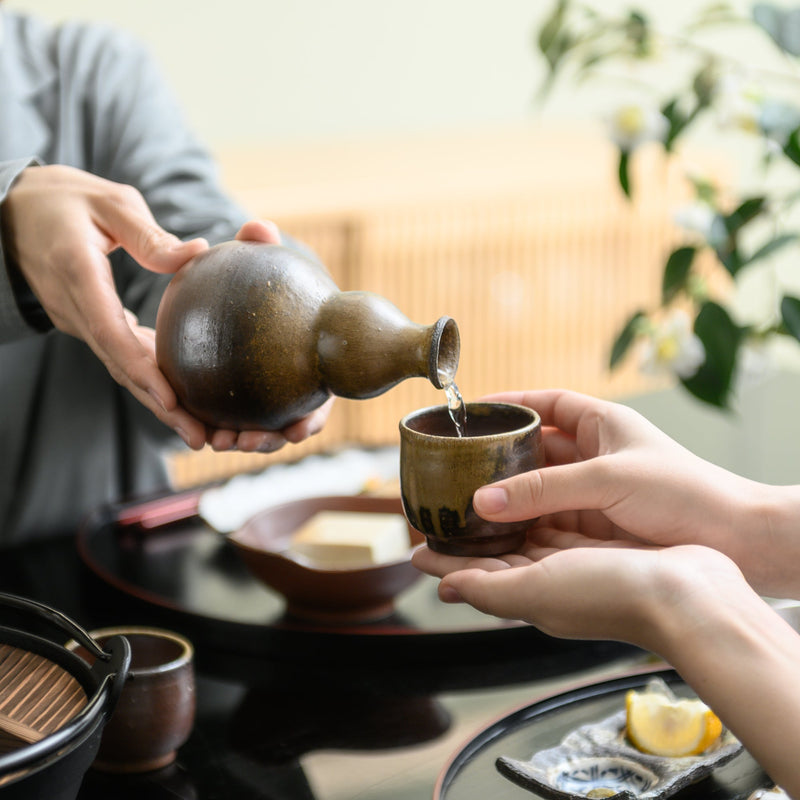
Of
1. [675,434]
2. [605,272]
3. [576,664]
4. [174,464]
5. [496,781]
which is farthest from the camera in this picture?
[605,272]

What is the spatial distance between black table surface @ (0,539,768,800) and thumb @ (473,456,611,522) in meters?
0.20

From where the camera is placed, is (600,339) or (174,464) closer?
(174,464)

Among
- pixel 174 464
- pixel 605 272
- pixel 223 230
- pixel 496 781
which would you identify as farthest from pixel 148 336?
pixel 605 272

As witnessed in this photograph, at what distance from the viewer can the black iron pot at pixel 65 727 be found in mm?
631

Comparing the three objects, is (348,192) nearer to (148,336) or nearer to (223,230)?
(223,230)

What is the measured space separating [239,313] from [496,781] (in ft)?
1.53

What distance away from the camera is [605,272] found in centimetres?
378

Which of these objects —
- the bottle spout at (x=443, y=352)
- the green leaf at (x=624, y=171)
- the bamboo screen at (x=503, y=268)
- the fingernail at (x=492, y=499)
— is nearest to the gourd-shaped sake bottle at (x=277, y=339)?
the bottle spout at (x=443, y=352)

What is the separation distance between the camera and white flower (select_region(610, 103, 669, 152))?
1449 mm

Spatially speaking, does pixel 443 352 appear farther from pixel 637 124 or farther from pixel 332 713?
pixel 637 124

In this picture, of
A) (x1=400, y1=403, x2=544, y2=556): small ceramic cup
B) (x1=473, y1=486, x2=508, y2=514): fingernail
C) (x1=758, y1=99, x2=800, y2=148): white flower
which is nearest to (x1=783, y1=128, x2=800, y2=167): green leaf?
(x1=758, y1=99, x2=800, y2=148): white flower

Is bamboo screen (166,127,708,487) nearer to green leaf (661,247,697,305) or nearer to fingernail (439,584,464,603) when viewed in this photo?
green leaf (661,247,697,305)

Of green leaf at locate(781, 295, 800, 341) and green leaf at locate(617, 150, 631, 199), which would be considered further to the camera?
green leaf at locate(617, 150, 631, 199)

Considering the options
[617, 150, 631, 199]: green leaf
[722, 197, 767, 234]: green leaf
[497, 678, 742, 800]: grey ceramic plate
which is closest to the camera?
[497, 678, 742, 800]: grey ceramic plate
